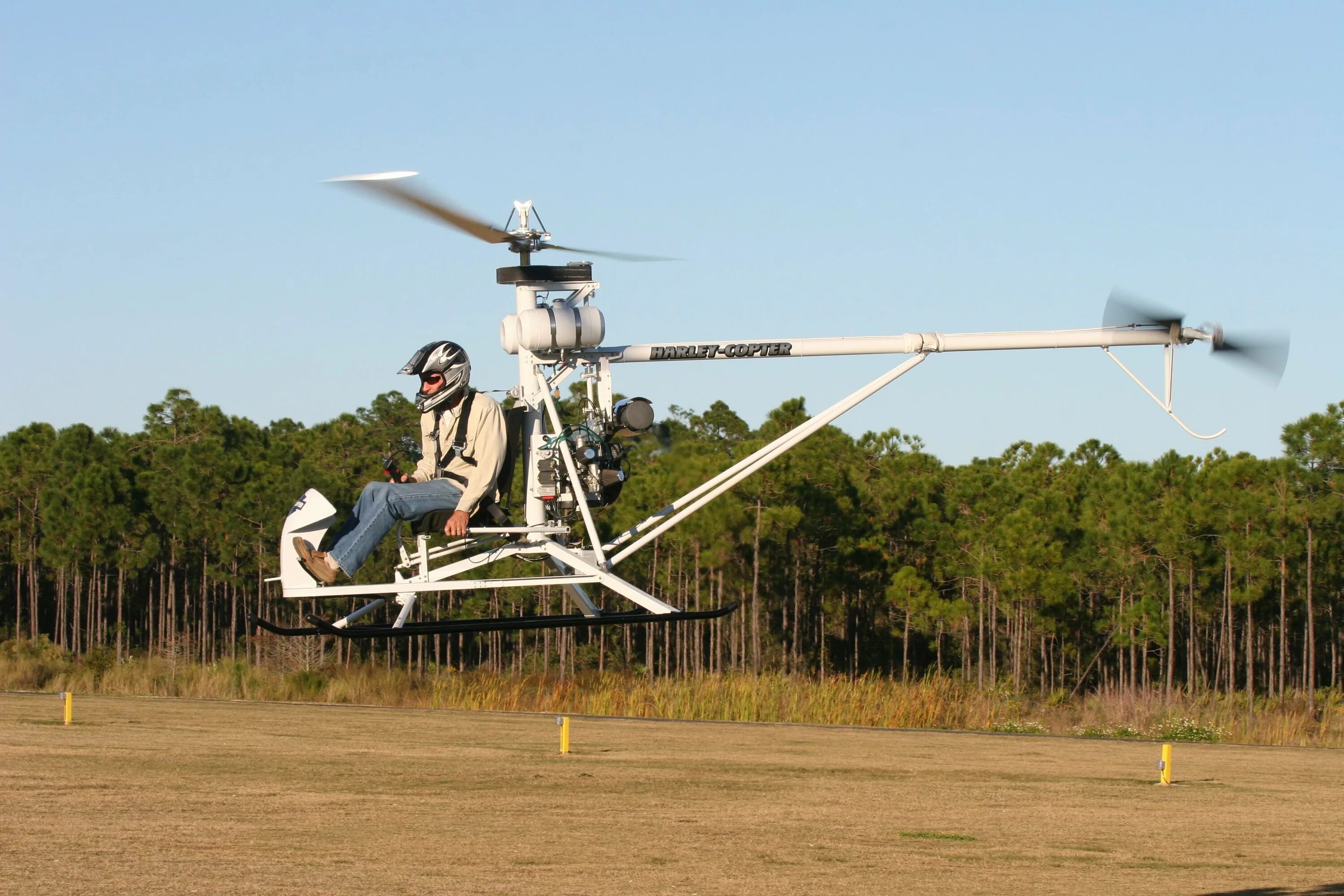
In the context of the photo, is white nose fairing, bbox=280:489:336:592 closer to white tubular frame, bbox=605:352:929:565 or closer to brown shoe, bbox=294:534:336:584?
brown shoe, bbox=294:534:336:584

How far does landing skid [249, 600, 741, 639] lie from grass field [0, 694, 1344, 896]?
3.87 m

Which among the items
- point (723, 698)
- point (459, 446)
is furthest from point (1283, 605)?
point (459, 446)

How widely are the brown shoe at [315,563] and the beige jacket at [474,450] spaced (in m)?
1.07

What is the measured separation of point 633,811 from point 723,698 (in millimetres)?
16773

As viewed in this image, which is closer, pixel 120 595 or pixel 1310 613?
pixel 1310 613

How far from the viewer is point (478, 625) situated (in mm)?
11375

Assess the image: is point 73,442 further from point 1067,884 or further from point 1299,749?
point 1067,884

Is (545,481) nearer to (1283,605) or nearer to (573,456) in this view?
(573,456)

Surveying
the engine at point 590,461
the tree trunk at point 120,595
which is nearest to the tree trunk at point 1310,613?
the tree trunk at point 120,595

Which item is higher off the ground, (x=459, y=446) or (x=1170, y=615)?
(x=459, y=446)

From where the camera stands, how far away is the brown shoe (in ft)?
37.0

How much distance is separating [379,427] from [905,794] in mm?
63656

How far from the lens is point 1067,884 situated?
15680mm

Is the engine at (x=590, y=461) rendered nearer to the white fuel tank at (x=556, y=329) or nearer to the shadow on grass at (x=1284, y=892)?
the white fuel tank at (x=556, y=329)
